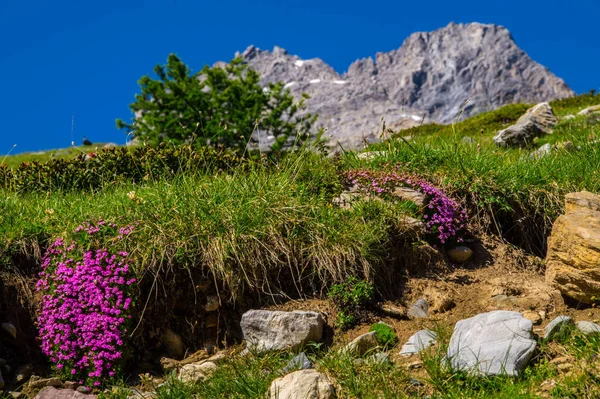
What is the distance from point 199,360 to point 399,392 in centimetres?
231

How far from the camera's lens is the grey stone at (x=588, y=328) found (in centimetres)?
524

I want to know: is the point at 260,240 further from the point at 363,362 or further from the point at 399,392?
the point at 399,392

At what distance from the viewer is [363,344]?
19.1 feet

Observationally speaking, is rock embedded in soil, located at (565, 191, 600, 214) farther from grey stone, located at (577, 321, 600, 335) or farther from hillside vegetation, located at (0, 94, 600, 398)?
grey stone, located at (577, 321, 600, 335)

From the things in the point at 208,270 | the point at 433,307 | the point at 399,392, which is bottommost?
the point at 399,392

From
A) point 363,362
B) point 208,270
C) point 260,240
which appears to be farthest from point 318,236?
point 363,362

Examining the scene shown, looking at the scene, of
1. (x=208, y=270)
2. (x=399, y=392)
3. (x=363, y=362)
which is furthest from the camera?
(x=208, y=270)

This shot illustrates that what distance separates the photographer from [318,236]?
22.6 ft

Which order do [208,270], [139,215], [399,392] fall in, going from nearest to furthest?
[399,392]
[208,270]
[139,215]

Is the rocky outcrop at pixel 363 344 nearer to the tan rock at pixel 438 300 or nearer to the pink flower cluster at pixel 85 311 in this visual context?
the tan rock at pixel 438 300

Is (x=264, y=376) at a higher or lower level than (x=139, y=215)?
lower

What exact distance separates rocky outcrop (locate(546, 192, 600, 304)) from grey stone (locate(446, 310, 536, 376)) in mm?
1129

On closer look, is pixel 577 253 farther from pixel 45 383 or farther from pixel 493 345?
pixel 45 383

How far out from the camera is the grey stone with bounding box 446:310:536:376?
197 inches
